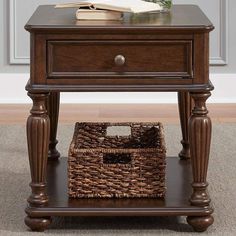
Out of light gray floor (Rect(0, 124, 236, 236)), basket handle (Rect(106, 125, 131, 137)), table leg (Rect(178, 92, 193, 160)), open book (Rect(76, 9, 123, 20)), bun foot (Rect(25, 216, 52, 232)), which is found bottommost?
basket handle (Rect(106, 125, 131, 137))

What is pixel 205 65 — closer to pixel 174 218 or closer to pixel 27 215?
pixel 174 218

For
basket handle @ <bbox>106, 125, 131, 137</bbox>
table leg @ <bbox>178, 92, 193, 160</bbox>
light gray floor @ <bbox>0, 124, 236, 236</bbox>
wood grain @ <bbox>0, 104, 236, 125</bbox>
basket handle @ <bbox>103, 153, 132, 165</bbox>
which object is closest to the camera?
light gray floor @ <bbox>0, 124, 236, 236</bbox>

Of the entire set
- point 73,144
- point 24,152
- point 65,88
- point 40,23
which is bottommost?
point 24,152

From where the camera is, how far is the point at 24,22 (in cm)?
423

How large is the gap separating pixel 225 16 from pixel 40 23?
2059 mm

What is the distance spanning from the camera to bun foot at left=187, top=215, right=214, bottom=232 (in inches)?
92.9

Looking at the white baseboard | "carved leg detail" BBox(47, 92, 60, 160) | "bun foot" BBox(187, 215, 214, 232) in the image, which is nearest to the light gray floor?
"bun foot" BBox(187, 215, 214, 232)

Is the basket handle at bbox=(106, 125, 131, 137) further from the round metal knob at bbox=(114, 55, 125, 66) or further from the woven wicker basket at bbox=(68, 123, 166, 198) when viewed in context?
the round metal knob at bbox=(114, 55, 125, 66)

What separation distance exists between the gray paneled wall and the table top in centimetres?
160

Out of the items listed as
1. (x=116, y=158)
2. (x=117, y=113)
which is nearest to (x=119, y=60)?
(x=116, y=158)

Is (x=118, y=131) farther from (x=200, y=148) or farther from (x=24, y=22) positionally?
(x=200, y=148)

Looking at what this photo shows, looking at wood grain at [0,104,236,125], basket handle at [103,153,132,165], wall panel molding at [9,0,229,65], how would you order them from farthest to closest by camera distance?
wall panel molding at [9,0,229,65] → wood grain at [0,104,236,125] → basket handle at [103,153,132,165]

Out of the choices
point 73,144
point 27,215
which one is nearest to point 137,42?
point 73,144

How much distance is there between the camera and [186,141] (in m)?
2.95
